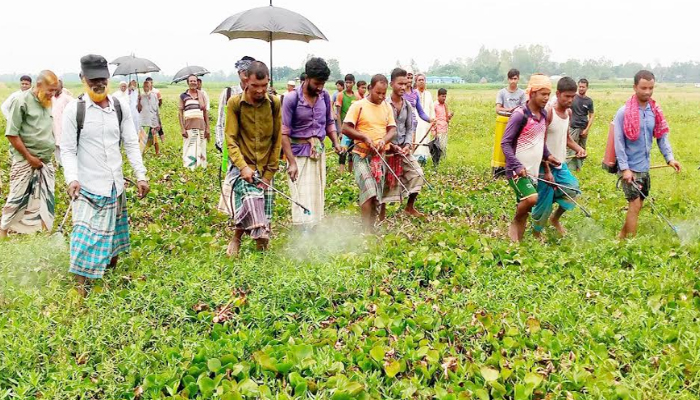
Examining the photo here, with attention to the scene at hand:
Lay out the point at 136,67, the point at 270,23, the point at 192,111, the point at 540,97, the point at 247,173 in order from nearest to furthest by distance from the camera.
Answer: the point at 247,173 < the point at 540,97 < the point at 270,23 < the point at 192,111 < the point at 136,67

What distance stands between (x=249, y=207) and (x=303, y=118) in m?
1.12

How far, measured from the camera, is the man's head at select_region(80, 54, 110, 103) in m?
4.38

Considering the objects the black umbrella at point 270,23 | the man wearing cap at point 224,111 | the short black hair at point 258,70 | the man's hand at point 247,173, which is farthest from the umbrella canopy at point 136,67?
the short black hair at point 258,70

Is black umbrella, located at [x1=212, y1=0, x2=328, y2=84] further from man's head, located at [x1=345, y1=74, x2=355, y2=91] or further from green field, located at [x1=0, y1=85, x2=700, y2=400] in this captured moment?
man's head, located at [x1=345, y1=74, x2=355, y2=91]

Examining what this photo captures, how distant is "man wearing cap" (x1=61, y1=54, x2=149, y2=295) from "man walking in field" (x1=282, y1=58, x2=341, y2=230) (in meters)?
1.55

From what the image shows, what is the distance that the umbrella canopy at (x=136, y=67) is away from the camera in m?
13.6

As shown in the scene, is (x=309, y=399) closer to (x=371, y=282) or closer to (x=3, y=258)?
(x=371, y=282)

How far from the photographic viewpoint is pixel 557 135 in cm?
606

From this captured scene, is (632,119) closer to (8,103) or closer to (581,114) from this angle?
(581,114)

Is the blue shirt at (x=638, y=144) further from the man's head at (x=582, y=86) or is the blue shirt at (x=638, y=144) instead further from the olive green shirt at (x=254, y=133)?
the man's head at (x=582, y=86)

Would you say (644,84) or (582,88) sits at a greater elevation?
(644,84)

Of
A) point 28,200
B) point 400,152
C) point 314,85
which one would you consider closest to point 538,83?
point 400,152

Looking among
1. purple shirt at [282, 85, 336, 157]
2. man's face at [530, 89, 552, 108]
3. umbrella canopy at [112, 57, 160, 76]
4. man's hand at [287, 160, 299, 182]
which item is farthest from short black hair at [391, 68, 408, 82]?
umbrella canopy at [112, 57, 160, 76]

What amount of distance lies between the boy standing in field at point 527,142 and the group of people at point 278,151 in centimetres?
1
